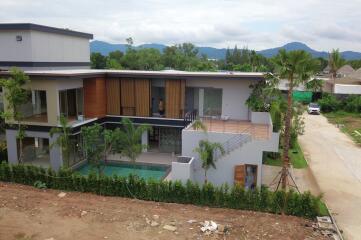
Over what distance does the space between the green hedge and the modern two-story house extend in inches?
169

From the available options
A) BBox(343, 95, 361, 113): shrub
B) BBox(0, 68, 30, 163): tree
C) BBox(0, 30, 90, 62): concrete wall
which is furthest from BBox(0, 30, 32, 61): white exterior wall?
BBox(343, 95, 361, 113): shrub

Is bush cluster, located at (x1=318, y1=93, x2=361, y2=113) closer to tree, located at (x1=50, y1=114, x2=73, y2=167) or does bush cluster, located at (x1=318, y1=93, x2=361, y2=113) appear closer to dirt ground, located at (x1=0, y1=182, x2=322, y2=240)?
dirt ground, located at (x1=0, y1=182, x2=322, y2=240)

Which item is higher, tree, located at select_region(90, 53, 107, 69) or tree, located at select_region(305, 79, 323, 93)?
tree, located at select_region(90, 53, 107, 69)

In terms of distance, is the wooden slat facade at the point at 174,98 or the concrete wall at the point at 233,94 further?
the wooden slat facade at the point at 174,98

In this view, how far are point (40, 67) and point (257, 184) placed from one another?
19.1m

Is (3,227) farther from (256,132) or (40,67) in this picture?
(40,67)

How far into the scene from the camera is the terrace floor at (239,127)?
2084 cm

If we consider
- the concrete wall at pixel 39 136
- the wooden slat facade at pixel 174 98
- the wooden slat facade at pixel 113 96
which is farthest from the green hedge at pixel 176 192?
the wooden slat facade at pixel 174 98

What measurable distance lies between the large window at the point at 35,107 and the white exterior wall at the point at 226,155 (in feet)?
35.1

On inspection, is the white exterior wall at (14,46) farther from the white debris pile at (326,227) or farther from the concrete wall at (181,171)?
the white debris pile at (326,227)

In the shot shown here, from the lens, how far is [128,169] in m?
24.7

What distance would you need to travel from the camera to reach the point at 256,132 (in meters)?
21.1

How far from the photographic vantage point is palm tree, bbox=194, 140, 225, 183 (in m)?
18.8

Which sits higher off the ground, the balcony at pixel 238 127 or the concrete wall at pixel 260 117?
the concrete wall at pixel 260 117
